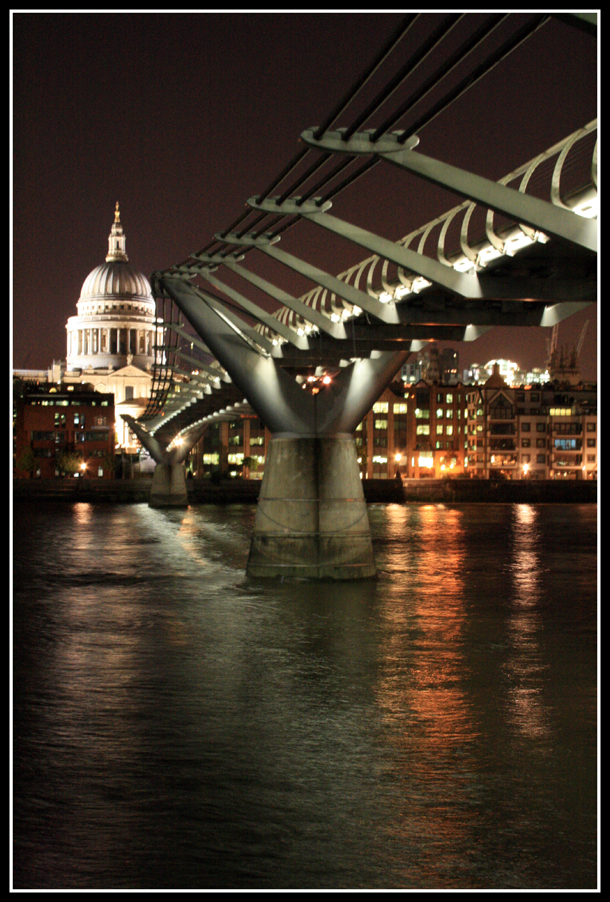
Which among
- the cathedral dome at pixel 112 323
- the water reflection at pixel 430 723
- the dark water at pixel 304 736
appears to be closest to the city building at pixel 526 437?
the cathedral dome at pixel 112 323

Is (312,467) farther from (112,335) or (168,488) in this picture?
(112,335)

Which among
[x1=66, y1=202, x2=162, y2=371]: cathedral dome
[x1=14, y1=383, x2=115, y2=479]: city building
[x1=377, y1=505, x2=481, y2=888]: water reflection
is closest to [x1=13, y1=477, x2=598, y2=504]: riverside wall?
[x1=14, y1=383, x2=115, y2=479]: city building

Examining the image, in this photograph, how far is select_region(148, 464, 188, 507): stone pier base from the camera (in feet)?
287

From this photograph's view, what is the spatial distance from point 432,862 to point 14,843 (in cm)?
375

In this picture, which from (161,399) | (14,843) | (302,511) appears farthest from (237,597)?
(161,399)

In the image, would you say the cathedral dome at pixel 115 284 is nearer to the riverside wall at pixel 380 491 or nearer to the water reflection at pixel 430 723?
the riverside wall at pixel 380 491

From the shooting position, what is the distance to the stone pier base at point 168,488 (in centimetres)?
8738

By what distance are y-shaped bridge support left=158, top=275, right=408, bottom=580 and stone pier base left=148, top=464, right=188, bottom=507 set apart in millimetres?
56671

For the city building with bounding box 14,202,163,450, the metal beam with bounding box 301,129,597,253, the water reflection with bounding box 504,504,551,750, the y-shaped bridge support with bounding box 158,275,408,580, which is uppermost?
the city building with bounding box 14,202,163,450

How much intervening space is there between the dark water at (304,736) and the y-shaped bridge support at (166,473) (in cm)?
5350

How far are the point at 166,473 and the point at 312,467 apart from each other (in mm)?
59562

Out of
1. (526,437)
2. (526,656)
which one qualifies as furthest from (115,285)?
(526,656)

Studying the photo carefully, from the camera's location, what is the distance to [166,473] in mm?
88562

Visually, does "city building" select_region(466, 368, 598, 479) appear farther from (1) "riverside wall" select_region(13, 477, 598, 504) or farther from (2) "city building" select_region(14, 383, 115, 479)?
(2) "city building" select_region(14, 383, 115, 479)
